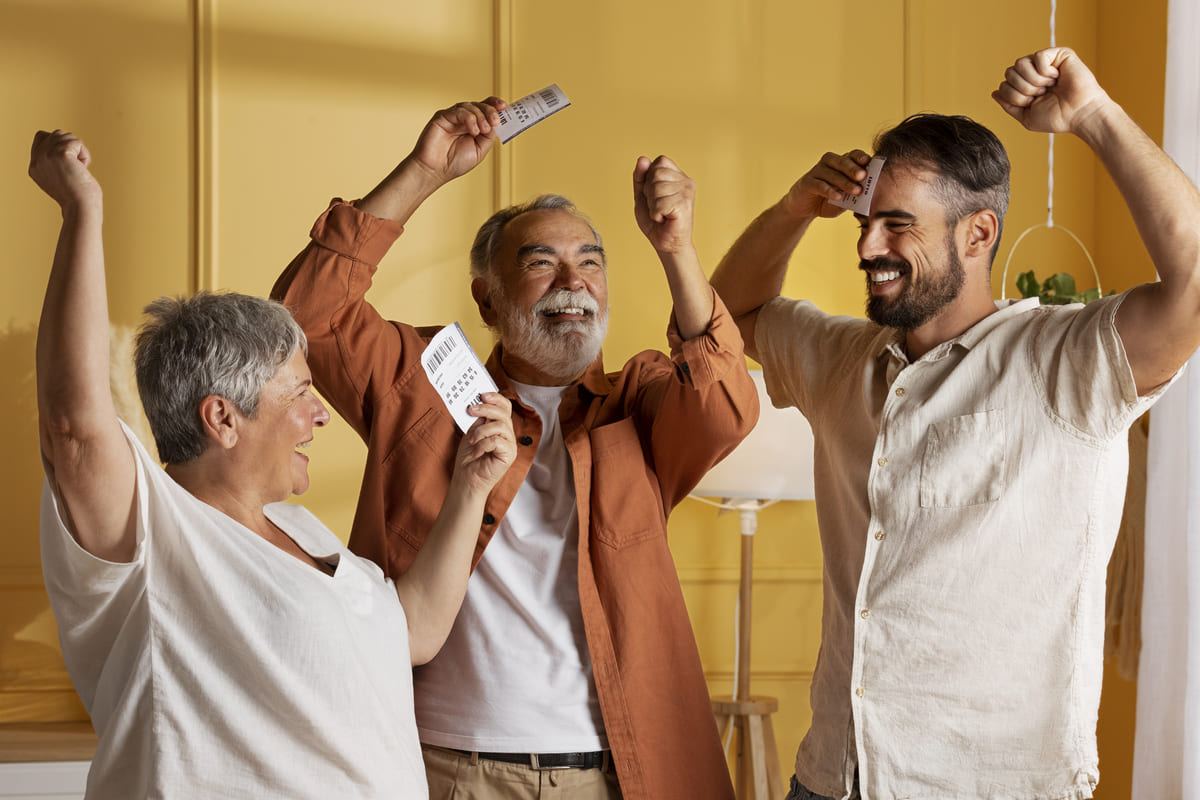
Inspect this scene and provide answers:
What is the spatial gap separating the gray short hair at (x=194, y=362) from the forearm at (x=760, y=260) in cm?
92

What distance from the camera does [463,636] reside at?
1.76 meters

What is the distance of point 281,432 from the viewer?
1.46 metres

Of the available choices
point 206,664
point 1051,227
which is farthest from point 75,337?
point 1051,227

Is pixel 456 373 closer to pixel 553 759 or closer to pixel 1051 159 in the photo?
pixel 553 759

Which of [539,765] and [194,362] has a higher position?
[194,362]

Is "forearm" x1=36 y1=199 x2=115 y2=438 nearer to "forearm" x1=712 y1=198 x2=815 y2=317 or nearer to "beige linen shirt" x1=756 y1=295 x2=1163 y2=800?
"beige linen shirt" x1=756 y1=295 x2=1163 y2=800

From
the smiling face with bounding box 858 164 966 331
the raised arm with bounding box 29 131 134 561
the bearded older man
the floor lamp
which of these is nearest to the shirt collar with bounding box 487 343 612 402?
the bearded older man

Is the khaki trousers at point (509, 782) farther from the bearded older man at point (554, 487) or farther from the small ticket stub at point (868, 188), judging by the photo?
the small ticket stub at point (868, 188)

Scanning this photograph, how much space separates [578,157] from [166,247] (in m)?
1.28

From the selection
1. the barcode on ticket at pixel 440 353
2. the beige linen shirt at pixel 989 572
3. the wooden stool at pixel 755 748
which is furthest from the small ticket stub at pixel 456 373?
the wooden stool at pixel 755 748

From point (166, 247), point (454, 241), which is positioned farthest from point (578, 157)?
point (166, 247)

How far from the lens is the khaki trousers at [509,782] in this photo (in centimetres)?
169

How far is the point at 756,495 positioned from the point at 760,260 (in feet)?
3.54

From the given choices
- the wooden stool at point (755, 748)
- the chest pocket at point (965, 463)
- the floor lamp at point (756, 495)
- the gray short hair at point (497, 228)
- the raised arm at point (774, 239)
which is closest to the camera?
the chest pocket at point (965, 463)
